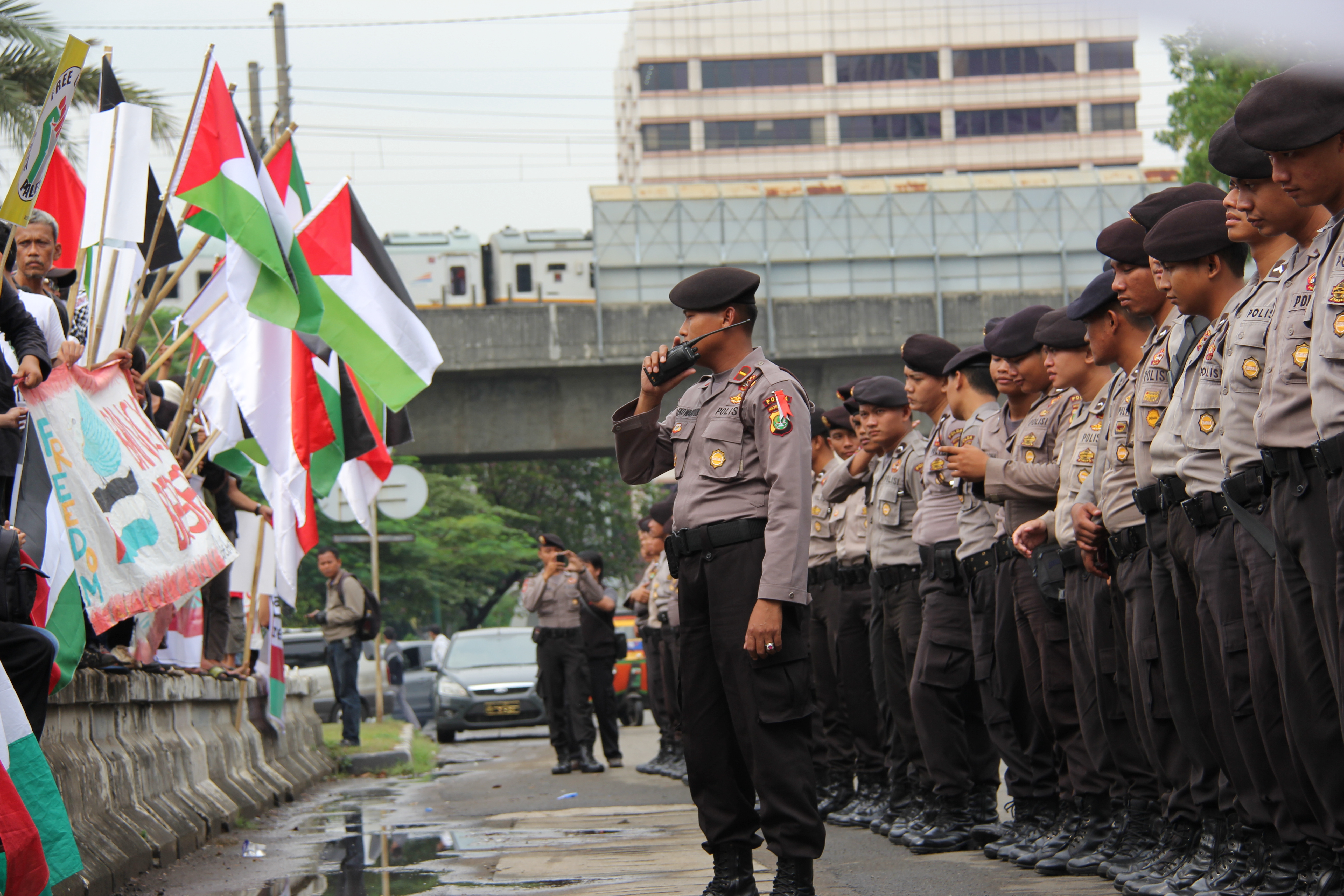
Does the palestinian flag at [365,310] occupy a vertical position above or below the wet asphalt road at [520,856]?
above

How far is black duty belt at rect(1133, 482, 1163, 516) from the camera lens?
4.98 meters

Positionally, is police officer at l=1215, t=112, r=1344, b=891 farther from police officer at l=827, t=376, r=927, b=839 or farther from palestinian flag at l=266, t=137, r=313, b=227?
palestinian flag at l=266, t=137, r=313, b=227

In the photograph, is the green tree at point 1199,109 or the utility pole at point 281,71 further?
the utility pole at point 281,71

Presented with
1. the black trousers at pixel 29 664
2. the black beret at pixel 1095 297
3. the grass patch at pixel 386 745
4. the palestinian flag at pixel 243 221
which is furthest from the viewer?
the grass patch at pixel 386 745

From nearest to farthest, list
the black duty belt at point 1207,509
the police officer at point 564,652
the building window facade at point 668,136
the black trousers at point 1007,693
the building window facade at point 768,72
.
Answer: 1. the black duty belt at point 1207,509
2. the black trousers at point 1007,693
3. the police officer at point 564,652
4. the building window facade at point 768,72
5. the building window facade at point 668,136

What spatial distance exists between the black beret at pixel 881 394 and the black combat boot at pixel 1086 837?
239 cm

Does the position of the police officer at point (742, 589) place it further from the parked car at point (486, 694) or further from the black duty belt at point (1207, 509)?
the parked car at point (486, 694)

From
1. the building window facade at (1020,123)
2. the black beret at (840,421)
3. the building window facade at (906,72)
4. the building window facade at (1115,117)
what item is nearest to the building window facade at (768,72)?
the building window facade at (906,72)

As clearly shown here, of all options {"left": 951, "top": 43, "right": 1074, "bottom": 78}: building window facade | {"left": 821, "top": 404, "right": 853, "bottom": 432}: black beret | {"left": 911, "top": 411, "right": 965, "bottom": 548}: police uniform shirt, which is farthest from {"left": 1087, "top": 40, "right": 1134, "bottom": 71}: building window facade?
{"left": 911, "top": 411, "right": 965, "bottom": 548}: police uniform shirt

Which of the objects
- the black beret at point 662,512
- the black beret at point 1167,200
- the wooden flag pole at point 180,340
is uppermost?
the wooden flag pole at point 180,340

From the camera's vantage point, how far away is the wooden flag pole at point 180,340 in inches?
341

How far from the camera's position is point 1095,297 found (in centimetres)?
590

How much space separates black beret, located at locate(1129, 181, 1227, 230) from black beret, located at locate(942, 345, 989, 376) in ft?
5.41

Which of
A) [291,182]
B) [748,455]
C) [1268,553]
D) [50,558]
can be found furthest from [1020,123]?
[1268,553]
